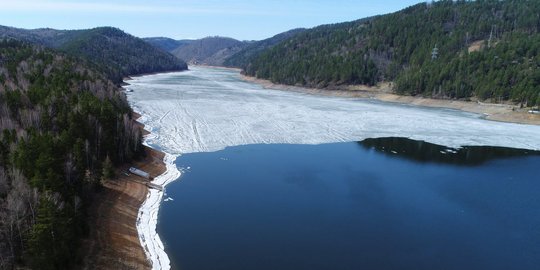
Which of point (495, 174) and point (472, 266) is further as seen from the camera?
point (495, 174)

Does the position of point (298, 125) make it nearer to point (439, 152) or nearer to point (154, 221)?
point (439, 152)

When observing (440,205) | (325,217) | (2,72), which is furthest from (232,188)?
(2,72)

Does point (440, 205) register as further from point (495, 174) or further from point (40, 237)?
point (40, 237)

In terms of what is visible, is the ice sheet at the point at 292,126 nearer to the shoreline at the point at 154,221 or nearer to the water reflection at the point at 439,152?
the shoreline at the point at 154,221

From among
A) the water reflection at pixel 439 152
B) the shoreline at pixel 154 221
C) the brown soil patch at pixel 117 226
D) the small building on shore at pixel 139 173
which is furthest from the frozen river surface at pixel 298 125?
the brown soil patch at pixel 117 226

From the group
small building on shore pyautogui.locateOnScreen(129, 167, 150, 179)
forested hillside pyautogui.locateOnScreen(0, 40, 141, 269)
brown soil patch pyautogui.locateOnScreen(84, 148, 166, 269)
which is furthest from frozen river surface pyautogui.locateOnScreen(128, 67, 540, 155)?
brown soil patch pyautogui.locateOnScreen(84, 148, 166, 269)

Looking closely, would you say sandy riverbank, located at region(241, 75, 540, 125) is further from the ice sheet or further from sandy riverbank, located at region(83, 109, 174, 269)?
sandy riverbank, located at region(83, 109, 174, 269)
